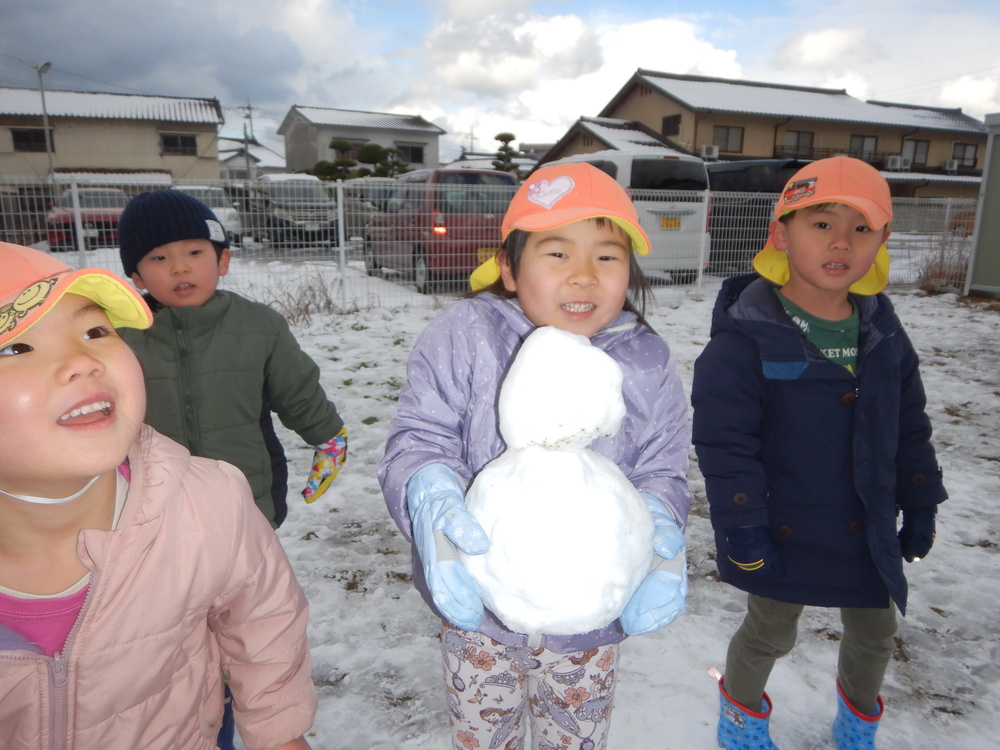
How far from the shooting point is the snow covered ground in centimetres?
203

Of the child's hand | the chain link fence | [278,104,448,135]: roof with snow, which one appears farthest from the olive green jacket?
[278,104,448,135]: roof with snow

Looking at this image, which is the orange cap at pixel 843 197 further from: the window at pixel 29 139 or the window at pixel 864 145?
the window at pixel 29 139

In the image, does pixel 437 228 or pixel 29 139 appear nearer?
pixel 437 228

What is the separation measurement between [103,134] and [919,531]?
115 ft

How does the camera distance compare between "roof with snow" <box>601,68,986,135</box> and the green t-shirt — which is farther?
"roof with snow" <box>601,68,986,135</box>

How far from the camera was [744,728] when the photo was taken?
193 centimetres

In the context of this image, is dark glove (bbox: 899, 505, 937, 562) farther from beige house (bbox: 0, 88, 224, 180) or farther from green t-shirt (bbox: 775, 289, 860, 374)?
beige house (bbox: 0, 88, 224, 180)

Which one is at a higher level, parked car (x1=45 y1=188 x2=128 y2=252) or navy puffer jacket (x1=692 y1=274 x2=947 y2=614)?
parked car (x1=45 y1=188 x2=128 y2=252)

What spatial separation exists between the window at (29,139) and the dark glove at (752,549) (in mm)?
35421

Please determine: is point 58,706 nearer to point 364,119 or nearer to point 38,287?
point 38,287

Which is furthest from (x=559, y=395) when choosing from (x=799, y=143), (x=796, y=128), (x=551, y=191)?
(x=799, y=143)

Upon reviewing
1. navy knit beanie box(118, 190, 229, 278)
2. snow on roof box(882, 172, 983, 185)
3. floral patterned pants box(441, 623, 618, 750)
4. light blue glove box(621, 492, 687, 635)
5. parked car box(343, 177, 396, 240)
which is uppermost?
snow on roof box(882, 172, 983, 185)

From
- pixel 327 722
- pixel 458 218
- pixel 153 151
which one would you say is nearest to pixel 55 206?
pixel 458 218

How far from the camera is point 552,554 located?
93 cm
